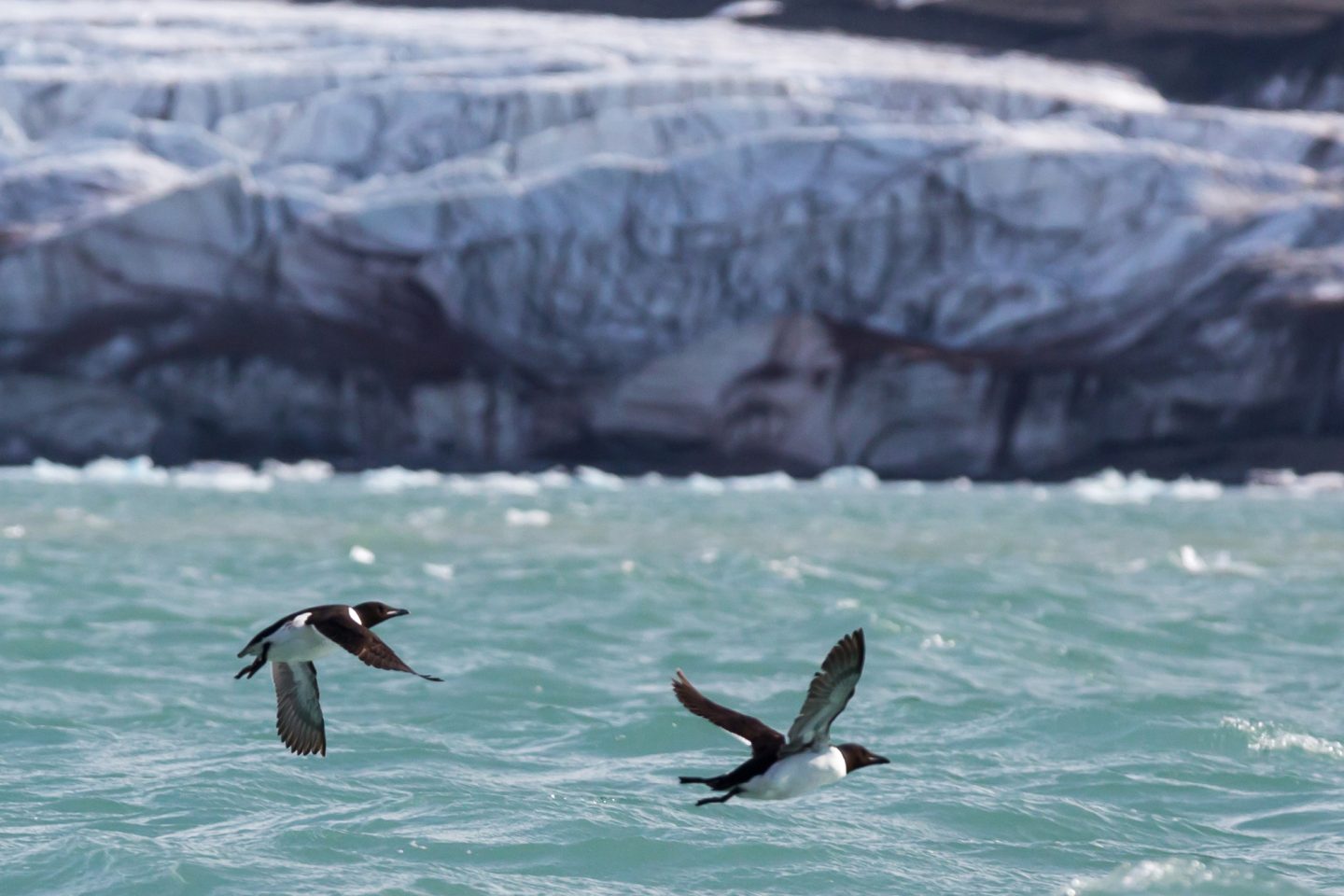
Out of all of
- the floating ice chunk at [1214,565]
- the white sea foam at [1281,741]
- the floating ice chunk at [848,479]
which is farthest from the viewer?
the floating ice chunk at [848,479]

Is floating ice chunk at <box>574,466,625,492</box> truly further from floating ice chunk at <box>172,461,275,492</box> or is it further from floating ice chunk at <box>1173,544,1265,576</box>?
floating ice chunk at <box>1173,544,1265,576</box>

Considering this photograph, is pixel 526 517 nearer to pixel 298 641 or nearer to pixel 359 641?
pixel 298 641

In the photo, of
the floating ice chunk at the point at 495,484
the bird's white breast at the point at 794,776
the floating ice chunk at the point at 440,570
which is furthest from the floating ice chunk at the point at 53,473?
the bird's white breast at the point at 794,776

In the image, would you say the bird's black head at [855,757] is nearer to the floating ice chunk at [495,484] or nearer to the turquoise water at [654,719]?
the turquoise water at [654,719]

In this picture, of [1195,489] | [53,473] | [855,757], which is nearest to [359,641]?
[855,757]

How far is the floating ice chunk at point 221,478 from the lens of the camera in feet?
76.8

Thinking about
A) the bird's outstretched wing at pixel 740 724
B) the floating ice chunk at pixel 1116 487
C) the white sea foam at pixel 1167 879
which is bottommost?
the floating ice chunk at pixel 1116 487

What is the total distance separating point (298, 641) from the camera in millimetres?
4891

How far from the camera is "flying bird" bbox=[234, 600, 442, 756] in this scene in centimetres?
443

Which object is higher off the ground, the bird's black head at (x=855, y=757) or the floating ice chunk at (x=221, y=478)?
the bird's black head at (x=855, y=757)

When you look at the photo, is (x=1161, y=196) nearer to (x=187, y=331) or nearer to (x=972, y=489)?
(x=972, y=489)

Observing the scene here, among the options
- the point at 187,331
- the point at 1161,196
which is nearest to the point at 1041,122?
the point at 1161,196

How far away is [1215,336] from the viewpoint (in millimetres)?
26656

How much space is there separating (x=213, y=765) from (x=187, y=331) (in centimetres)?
2148
